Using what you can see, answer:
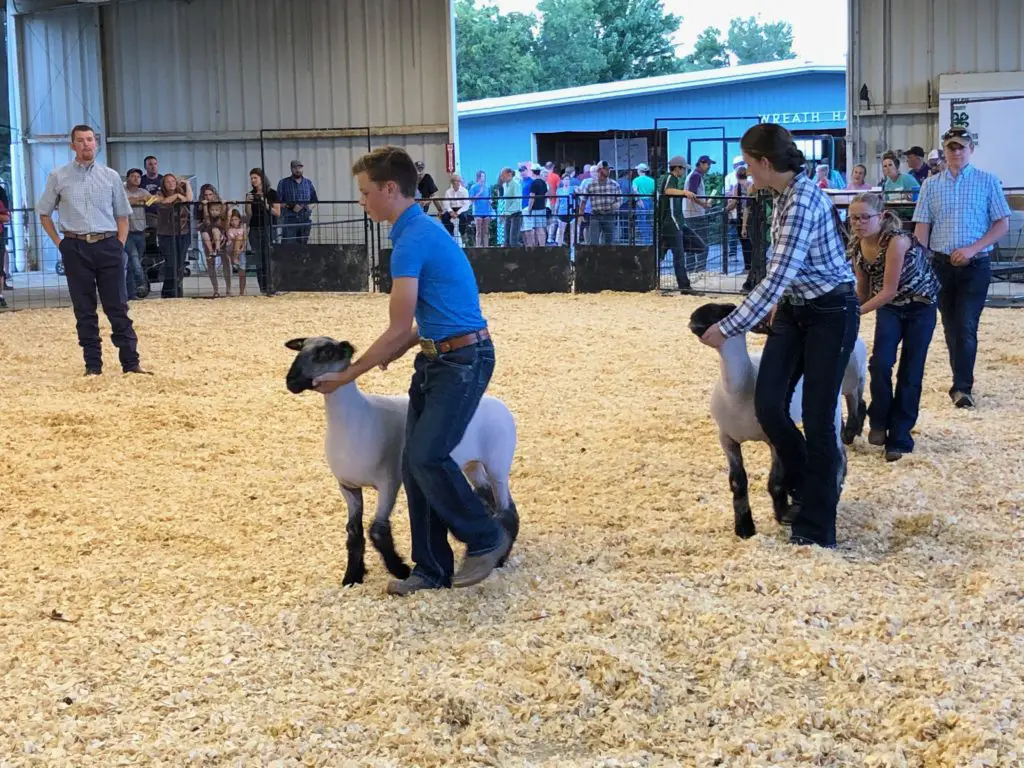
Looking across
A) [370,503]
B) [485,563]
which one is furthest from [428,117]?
[485,563]

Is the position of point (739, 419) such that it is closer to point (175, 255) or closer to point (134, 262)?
point (134, 262)

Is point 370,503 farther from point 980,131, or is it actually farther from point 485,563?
point 980,131

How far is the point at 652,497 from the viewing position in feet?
19.5

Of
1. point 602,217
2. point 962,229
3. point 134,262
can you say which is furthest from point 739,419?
point 602,217

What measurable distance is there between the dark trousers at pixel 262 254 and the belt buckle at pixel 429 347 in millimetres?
12876

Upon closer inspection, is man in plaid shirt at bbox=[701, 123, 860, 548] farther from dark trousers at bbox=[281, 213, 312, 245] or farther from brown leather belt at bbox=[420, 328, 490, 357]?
dark trousers at bbox=[281, 213, 312, 245]

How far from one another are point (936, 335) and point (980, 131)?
830 cm

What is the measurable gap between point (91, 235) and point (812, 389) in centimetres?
619

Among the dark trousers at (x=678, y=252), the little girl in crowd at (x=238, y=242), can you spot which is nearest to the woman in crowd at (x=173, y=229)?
the little girl in crowd at (x=238, y=242)

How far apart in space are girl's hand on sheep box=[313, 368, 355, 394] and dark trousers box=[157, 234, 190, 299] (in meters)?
12.8

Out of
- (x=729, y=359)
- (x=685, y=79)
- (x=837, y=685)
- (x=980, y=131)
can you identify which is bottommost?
(x=837, y=685)

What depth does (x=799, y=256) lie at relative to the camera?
15.3 ft

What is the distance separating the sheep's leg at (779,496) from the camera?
5.22 meters

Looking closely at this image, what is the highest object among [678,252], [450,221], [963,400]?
[450,221]
